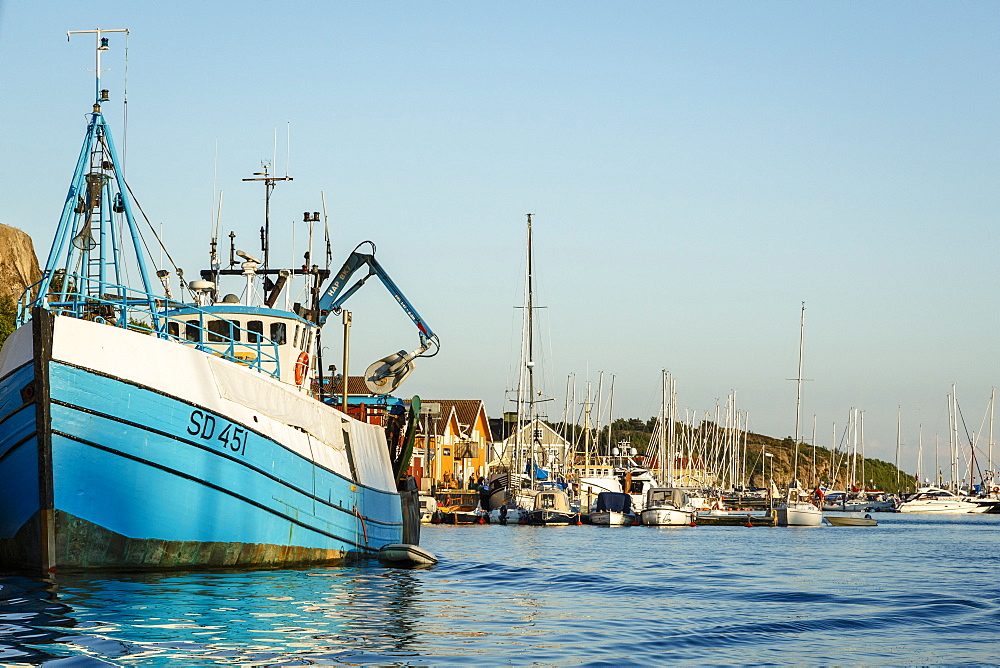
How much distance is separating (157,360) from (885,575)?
61.5ft

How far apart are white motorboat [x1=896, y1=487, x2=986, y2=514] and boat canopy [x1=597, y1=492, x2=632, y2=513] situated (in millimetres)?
36593

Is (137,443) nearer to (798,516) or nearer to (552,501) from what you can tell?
(552,501)

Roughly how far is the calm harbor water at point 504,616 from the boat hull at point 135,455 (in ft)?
1.78

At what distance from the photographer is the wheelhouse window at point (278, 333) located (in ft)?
77.2

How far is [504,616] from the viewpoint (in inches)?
656

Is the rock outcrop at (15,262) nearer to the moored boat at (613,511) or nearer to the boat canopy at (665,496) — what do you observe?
the moored boat at (613,511)

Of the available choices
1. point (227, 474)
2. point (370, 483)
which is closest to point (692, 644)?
point (227, 474)

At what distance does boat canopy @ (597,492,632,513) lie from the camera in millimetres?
63750

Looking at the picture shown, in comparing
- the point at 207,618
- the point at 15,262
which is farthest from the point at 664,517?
the point at 207,618

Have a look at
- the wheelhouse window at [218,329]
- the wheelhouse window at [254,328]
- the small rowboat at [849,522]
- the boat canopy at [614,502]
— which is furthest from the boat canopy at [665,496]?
the wheelhouse window at [218,329]

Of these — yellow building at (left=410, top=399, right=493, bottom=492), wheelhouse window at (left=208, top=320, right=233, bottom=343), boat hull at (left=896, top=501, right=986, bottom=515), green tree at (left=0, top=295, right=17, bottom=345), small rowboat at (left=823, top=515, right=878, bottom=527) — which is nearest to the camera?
wheelhouse window at (left=208, top=320, right=233, bottom=343)

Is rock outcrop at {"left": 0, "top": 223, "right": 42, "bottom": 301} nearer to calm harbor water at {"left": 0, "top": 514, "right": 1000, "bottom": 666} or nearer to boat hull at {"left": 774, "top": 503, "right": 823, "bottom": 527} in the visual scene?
calm harbor water at {"left": 0, "top": 514, "right": 1000, "bottom": 666}

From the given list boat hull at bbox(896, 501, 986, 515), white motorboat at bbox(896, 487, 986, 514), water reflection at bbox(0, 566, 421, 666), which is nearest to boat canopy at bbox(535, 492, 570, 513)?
water reflection at bbox(0, 566, 421, 666)

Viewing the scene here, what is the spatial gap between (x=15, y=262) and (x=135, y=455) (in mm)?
45439
